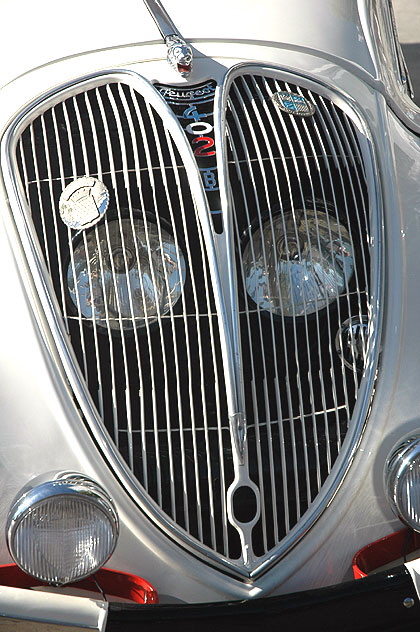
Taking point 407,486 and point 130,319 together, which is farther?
point 130,319

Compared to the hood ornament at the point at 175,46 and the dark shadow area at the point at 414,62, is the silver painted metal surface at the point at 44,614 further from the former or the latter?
the dark shadow area at the point at 414,62

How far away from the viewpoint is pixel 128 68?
245 centimetres

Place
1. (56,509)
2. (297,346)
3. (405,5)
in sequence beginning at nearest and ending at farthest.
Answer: (56,509) < (297,346) < (405,5)

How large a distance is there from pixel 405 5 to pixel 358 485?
22.1ft

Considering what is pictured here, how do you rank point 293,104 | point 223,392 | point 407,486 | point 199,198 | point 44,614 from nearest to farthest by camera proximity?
point 44,614 < point 407,486 < point 223,392 < point 199,198 < point 293,104

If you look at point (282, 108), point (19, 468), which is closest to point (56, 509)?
point (19, 468)

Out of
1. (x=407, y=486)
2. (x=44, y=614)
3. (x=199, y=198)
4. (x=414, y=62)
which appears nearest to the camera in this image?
(x=44, y=614)

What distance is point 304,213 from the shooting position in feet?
7.02

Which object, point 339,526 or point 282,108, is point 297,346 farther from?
point 282,108

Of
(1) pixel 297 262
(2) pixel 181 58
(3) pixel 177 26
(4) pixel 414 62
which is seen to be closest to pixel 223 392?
(1) pixel 297 262

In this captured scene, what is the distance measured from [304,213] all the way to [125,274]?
21.2 inches

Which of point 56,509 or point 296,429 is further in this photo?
point 296,429

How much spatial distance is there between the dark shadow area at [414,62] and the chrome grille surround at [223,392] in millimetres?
3968

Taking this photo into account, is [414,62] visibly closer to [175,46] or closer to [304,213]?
[175,46]
